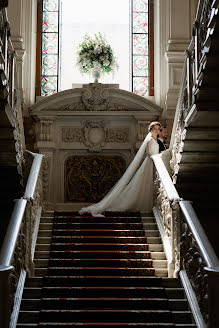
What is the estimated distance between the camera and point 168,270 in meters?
7.47

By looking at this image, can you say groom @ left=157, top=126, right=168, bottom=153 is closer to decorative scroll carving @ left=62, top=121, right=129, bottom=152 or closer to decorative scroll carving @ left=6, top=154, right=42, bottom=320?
decorative scroll carving @ left=62, top=121, right=129, bottom=152

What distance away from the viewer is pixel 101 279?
7.12 meters

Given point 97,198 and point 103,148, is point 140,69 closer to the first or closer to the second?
point 103,148

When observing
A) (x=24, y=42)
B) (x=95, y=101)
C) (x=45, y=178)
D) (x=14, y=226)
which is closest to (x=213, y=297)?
(x=14, y=226)

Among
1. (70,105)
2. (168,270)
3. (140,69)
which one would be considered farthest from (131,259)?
(140,69)

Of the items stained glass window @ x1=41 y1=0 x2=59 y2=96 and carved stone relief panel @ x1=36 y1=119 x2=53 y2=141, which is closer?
carved stone relief panel @ x1=36 y1=119 x2=53 y2=141

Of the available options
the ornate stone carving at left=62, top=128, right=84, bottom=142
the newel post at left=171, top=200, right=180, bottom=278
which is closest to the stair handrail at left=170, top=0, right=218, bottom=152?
the newel post at left=171, top=200, right=180, bottom=278

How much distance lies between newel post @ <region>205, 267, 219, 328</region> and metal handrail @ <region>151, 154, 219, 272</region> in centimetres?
22

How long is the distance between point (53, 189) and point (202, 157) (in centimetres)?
377

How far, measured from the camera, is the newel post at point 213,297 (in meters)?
5.64

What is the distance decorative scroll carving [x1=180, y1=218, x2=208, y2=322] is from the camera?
598 centimetres

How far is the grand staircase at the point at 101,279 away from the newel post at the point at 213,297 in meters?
0.60

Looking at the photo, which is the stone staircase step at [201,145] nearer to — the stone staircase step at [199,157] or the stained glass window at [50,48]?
the stone staircase step at [199,157]

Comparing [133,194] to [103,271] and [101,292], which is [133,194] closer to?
[103,271]
